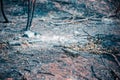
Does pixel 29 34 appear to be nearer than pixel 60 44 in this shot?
No

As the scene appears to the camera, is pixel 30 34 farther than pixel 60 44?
Yes

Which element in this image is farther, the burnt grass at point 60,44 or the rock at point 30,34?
the rock at point 30,34

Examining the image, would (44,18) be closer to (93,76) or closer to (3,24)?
(3,24)

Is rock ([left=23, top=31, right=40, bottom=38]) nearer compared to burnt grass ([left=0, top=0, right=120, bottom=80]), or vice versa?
burnt grass ([left=0, top=0, right=120, bottom=80])

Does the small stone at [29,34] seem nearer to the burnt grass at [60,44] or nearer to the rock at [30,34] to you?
the rock at [30,34]

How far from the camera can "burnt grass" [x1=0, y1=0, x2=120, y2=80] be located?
5335 mm

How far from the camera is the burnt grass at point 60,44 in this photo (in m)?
5.33

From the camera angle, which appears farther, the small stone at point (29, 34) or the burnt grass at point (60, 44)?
the small stone at point (29, 34)

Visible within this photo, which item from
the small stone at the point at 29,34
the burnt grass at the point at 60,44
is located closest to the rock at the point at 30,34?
the small stone at the point at 29,34

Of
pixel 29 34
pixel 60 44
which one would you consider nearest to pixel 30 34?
pixel 29 34

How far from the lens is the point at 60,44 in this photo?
22.6 ft

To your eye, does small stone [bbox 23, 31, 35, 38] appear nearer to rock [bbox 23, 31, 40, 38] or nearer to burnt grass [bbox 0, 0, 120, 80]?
rock [bbox 23, 31, 40, 38]

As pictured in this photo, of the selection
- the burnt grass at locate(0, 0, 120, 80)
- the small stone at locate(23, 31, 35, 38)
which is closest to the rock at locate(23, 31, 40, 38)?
the small stone at locate(23, 31, 35, 38)

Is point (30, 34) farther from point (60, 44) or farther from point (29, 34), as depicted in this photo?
point (60, 44)
